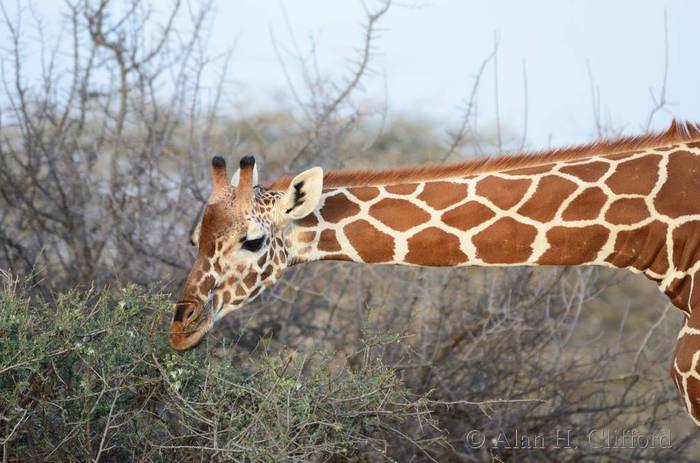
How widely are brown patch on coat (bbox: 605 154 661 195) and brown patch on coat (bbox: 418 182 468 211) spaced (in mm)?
740

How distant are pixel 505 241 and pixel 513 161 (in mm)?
465

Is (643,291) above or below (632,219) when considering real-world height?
below

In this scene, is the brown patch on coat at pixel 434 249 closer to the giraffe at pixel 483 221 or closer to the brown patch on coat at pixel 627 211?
the giraffe at pixel 483 221

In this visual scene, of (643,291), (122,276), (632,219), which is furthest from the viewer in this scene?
(643,291)

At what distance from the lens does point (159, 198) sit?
310 inches

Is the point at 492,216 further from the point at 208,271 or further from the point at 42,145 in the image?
the point at 42,145

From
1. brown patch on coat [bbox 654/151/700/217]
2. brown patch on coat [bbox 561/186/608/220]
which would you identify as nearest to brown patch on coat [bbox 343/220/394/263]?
brown patch on coat [bbox 561/186/608/220]

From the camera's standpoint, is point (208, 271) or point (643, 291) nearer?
point (208, 271)

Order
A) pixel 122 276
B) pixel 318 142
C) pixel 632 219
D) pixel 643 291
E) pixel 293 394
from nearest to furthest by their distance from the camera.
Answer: pixel 293 394
pixel 632 219
pixel 122 276
pixel 318 142
pixel 643 291

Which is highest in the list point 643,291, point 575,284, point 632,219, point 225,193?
point 225,193

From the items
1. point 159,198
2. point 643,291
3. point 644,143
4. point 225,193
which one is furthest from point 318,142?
point 643,291

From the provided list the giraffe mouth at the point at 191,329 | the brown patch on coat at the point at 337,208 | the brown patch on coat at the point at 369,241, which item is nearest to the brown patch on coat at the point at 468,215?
the brown patch on coat at the point at 369,241

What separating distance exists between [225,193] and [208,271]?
0.44 metres

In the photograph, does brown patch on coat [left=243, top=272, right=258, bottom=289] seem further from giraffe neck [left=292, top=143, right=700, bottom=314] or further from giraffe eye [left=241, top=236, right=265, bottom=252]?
giraffe neck [left=292, top=143, right=700, bottom=314]
